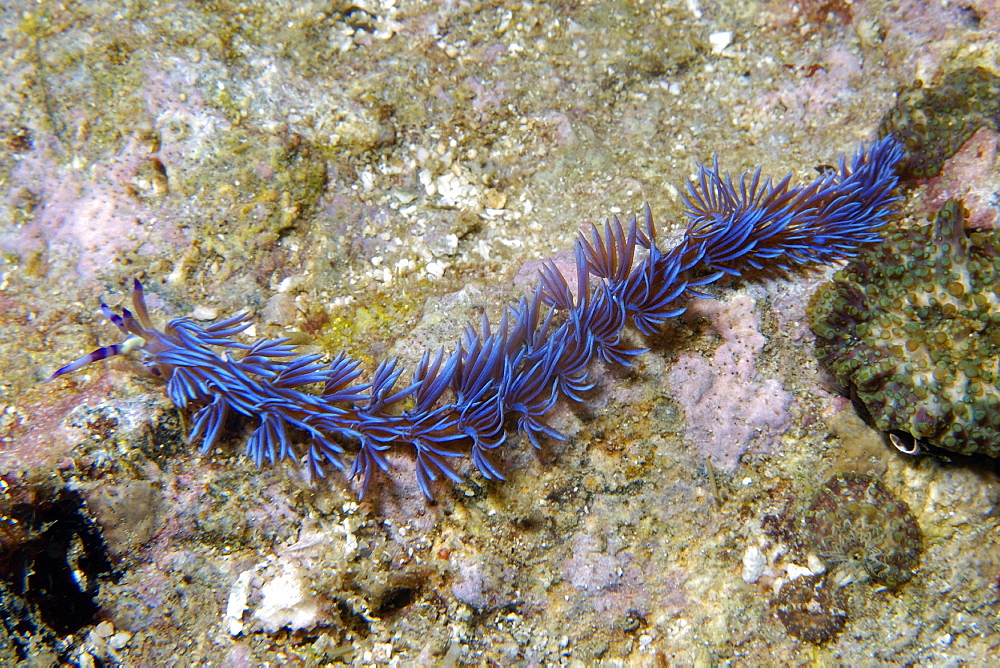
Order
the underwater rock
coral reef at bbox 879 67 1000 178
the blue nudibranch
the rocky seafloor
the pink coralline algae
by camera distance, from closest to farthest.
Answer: the rocky seafloor → the blue nudibranch → the underwater rock → the pink coralline algae → coral reef at bbox 879 67 1000 178

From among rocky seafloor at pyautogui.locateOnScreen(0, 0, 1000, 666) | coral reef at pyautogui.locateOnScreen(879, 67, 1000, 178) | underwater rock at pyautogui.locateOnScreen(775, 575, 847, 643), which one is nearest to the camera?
rocky seafloor at pyautogui.locateOnScreen(0, 0, 1000, 666)

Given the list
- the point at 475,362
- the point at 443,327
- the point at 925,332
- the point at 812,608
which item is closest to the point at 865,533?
the point at 812,608

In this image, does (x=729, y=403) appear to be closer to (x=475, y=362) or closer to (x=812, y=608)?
(x=812, y=608)

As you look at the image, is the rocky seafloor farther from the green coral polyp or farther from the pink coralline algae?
the green coral polyp

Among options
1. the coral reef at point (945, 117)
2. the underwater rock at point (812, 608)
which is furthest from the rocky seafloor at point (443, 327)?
the coral reef at point (945, 117)

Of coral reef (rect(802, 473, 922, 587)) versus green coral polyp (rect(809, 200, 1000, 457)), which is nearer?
green coral polyp (rect(809, 200, 1000, 457))

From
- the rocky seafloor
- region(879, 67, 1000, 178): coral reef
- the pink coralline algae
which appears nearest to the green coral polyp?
the rocky seafloor
